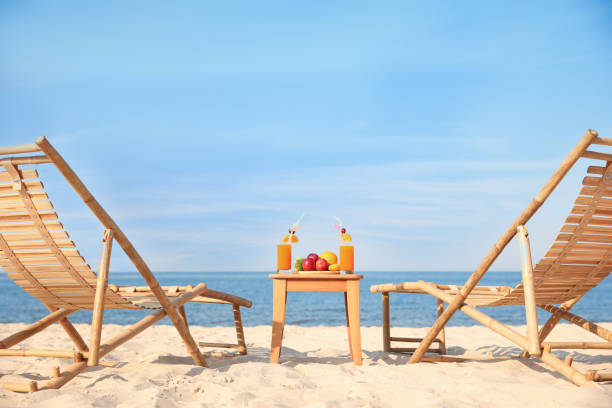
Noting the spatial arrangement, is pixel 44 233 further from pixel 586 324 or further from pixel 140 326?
pixel 586 324

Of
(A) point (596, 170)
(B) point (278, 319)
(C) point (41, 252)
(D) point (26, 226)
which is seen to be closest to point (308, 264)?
(B) point (278, 319)

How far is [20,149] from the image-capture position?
2.87 meters

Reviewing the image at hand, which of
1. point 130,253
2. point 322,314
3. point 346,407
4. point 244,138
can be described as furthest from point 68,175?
point 244,138

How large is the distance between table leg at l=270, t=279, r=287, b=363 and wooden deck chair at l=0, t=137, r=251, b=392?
21.3 inches

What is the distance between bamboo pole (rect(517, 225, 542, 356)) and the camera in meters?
2.99

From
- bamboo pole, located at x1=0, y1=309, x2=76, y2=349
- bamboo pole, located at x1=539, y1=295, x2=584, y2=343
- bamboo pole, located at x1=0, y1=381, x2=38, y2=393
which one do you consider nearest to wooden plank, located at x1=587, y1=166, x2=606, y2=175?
bamboo pole, located at x1=539, y1=295, x2=584, y2=343

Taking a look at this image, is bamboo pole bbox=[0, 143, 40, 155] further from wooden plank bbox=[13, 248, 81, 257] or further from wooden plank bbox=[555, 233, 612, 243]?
wooden plank bbox=[555, 233, 612, 243]

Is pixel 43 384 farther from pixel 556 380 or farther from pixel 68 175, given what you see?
pixel 556 380

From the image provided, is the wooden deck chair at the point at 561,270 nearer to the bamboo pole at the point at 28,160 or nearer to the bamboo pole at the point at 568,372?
the bamboo pole at the point at 568,372

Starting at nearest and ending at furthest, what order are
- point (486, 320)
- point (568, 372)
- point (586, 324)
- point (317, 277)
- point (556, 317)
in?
point (568, 372)
point (486, 320)
point (586, 324)
point (317, 277)
point (556, 317)

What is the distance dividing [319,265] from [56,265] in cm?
190

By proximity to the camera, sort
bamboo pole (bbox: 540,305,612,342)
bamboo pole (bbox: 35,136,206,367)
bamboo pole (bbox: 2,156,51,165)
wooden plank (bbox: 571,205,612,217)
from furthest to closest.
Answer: bamboo pole (bbox: 540,305,612,342)
wooden plank (bbox: 571,205,612,217)
bamboo pole (bbox: 2,156,51,165)
bamboo pole (bbox: 35,136,206,367)

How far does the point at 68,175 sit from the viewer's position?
9.00 ft

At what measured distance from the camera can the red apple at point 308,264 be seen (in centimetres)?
417
